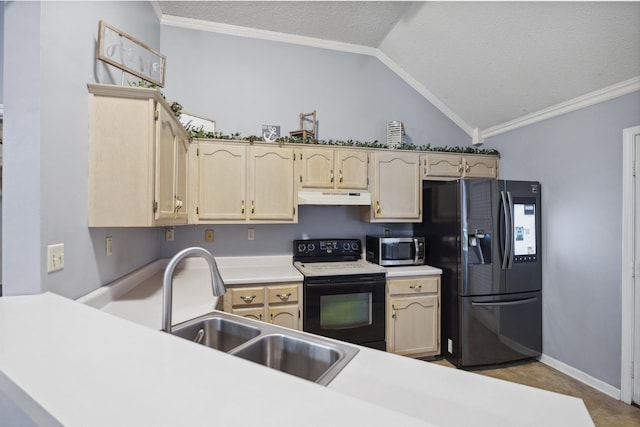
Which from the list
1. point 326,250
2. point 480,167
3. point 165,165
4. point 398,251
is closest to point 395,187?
point 398,251

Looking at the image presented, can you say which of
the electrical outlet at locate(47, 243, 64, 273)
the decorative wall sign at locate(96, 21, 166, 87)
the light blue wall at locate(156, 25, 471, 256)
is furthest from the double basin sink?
the light blue wall at locate(156, 25, 471, 256)

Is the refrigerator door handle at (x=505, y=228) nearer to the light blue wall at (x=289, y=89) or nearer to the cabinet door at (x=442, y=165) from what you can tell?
the cabinet door at (x=442, y=165)

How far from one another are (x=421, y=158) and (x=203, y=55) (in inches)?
96.7

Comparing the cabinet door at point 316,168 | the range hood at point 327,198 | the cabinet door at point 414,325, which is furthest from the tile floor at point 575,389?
the cabinet door at point 316,168

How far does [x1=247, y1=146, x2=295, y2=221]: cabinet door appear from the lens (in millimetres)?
2594

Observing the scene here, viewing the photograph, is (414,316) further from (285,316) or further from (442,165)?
(442,165)

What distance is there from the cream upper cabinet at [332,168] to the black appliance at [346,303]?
802 millimetres

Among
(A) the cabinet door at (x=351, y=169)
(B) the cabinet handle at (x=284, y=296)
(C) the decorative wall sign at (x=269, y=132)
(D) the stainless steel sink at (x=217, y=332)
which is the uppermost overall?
(C) the decorative wall sign at (x=269, y=132)

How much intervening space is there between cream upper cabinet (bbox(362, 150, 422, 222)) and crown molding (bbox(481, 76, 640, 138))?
44.4 inches

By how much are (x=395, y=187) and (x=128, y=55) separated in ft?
7.67

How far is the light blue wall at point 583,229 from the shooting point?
2.22m

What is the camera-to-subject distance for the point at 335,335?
8.07ft

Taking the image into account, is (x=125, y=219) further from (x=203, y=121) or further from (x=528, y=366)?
(x=528, y=366)

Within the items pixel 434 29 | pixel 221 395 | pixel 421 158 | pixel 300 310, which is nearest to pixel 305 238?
pixel 300 310
